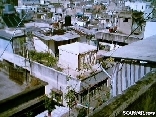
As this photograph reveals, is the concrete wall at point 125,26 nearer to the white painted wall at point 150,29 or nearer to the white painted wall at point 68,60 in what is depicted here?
the white painted wall at point 68,60

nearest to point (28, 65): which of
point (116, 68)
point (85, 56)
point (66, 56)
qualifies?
point (66, 56)

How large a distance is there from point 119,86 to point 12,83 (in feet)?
20.7

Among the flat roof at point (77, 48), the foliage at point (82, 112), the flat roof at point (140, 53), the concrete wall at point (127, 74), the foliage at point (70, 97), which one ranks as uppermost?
the flat roof at point (140, 53)

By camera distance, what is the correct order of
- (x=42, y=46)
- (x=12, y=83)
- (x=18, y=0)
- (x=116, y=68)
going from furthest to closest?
(x=18, y=0) → (x=42, y=46) → (x=12, y=83) → (x=116, y=68)

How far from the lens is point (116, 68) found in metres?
6.03

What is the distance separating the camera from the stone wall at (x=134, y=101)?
2.30 metres

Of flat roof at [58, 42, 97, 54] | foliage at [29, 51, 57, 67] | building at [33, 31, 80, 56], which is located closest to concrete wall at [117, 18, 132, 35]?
building at [33, 31, 80, 56]

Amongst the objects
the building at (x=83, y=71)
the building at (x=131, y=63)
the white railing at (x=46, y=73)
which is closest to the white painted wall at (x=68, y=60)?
the building at (x=83, y=71)

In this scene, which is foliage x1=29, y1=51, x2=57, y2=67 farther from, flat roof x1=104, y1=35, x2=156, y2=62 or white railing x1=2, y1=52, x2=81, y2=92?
flat roof x1=104, y1=35, x2=156, y2=62

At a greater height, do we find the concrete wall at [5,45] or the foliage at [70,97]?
the concrete wall at [5,45]

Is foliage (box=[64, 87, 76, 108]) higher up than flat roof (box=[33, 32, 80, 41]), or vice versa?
flat roof (box=[33, 32, 80, 41])

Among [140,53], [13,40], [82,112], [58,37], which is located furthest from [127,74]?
[13,40]

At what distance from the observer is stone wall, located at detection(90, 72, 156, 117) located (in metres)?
2.30

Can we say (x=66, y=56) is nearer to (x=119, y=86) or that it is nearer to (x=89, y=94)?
(x=89, y=94)
